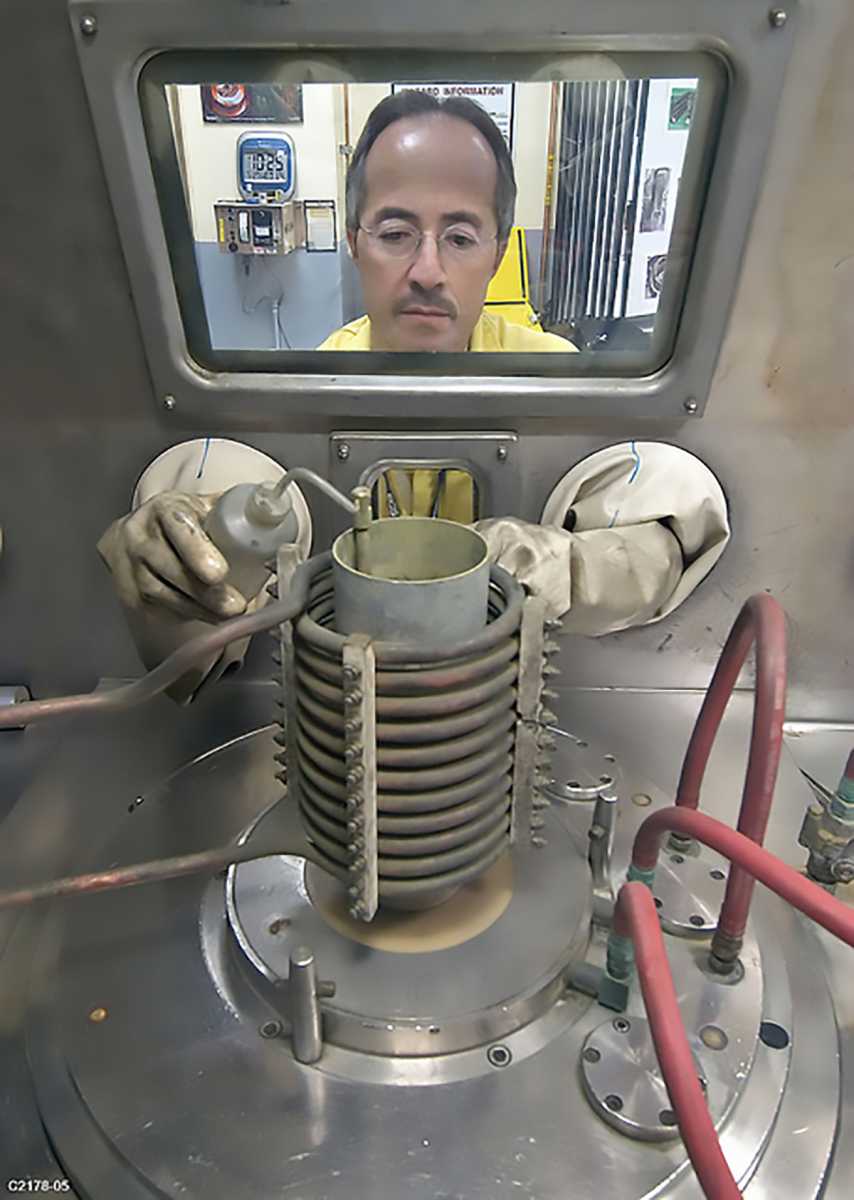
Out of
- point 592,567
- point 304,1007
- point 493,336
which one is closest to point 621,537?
point 592,567

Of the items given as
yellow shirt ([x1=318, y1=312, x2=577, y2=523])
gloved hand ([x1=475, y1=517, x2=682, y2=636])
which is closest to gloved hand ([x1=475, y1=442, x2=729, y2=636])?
gloved hand ([x1=475, y1=517, x2=682, y2=636])

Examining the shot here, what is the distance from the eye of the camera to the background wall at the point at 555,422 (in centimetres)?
96

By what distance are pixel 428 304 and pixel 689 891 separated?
30.0 inches

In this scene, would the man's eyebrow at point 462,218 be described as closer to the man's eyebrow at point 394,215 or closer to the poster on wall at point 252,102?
the man's eyebrow at point 394,215

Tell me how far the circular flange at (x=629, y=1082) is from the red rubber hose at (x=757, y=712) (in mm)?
133

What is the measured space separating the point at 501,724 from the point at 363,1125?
337mm

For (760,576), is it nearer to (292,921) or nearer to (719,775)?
(719,775)

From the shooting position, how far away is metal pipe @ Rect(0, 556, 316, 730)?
0.68 meters

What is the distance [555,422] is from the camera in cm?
113

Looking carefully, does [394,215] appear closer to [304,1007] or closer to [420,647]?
[420,647]

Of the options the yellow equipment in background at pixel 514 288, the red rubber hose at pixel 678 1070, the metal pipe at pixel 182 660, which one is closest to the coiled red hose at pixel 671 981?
the red rubber hose at pixel 678 1070

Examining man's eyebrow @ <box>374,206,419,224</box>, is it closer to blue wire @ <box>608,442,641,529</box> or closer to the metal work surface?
blue wire @ <box>608,442,641,529</box>

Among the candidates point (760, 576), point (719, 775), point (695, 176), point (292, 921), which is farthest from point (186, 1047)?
point (695, 176)

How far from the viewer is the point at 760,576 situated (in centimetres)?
122
